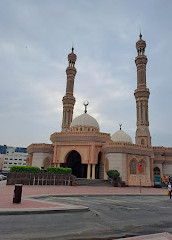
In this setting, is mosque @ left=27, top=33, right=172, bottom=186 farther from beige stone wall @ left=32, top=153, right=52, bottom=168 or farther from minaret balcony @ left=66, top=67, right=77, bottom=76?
minaret balcony @ left=66, top=67, right=77, bottom=76

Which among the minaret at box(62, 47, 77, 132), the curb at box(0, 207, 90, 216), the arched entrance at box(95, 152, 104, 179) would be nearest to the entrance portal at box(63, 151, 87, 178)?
the arched entrance at box(95, 152, 104, 179)

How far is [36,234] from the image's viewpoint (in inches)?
186

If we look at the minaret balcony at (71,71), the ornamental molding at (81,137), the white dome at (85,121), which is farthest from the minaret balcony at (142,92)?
the minaret balcony at (71,71)

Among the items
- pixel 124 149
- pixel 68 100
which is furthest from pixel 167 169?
pixel 68 100

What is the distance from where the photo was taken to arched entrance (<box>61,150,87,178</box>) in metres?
34.9

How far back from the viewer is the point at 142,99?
37906 millimetres

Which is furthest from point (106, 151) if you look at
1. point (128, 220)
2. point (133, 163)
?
point (128, 220)

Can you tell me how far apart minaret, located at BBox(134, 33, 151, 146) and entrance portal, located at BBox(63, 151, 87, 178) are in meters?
11.5

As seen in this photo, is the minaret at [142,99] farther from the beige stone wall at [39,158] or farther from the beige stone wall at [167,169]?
the beige stone wall at [39,158]

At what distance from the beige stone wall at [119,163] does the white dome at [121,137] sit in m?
9.59

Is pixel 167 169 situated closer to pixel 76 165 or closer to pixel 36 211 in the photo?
pixel 76 165

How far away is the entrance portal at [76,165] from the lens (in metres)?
34.9

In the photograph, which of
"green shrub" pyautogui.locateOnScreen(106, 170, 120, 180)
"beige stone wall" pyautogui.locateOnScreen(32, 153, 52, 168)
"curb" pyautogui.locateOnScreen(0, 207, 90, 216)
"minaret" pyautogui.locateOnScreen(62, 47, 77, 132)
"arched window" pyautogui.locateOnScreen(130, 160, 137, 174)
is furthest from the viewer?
"minaret" pyautogui.locateOnScreen(62, 47, 77, 132)

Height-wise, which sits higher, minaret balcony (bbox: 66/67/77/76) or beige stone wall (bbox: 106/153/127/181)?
minaret balcony (bbox: 66/67/77/76)
